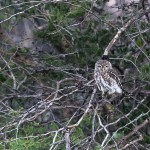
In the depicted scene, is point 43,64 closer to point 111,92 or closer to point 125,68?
point 125,68

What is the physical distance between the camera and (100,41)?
638cm

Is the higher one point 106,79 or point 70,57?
point 106,79

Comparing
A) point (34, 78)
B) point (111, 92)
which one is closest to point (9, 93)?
point (34, 78)

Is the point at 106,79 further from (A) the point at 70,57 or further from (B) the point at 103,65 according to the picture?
(A) the point at 70,57

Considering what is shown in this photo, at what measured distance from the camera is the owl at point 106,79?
520 cm

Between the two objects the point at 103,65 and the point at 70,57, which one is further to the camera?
the point at 70,57

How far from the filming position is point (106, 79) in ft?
17.6

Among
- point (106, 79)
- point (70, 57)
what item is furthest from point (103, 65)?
point (70, 57)

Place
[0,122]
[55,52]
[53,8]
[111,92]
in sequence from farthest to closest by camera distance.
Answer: [55,52]
[53,8]
[0,122]
[111,92]

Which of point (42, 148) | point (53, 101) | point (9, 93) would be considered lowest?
point (9, 93)

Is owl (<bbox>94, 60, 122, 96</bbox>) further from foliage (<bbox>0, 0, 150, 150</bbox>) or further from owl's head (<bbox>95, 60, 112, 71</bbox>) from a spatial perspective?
foliage (<bbox>0, 0, 150, 150</bbox>)

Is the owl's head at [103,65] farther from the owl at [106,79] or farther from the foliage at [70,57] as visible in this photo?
the foliage at [70,57]

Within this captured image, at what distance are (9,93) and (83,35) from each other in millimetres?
881

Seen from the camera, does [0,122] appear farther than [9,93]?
No
